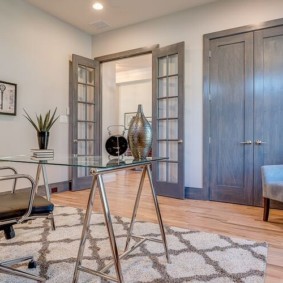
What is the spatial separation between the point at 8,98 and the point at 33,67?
25.9 inches

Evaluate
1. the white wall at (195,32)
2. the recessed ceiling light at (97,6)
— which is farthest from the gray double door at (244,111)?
the recessed ceiling light at (97,6)

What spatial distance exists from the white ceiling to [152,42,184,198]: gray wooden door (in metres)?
0.55

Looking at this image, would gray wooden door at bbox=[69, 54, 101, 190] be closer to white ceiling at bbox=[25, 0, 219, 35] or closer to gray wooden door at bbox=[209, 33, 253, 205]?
white ceiling at bbox=[25, 0, 219, 35]

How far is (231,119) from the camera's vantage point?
11.5 feet

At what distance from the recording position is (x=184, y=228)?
96.2 inches

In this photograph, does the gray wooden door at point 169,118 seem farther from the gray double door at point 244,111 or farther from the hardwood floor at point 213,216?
the gray double door at point 244,111

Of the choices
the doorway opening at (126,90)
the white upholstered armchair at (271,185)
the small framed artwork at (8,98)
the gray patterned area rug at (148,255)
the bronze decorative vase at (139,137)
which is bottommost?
the gray patterned area rug at (148,255)

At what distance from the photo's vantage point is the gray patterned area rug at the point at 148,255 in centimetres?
157

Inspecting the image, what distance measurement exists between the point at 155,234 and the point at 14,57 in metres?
2.97

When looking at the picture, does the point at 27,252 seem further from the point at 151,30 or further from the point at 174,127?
the point at 151,30

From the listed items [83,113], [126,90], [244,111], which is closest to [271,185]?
[244,111]

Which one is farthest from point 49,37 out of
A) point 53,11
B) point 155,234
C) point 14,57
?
point 155,234

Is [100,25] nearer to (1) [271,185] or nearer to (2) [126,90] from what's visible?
(1) [271,185]

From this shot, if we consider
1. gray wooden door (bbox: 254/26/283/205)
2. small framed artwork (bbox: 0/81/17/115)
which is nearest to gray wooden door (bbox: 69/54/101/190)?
small framed artwork (bbox: 0/81/17/115)
